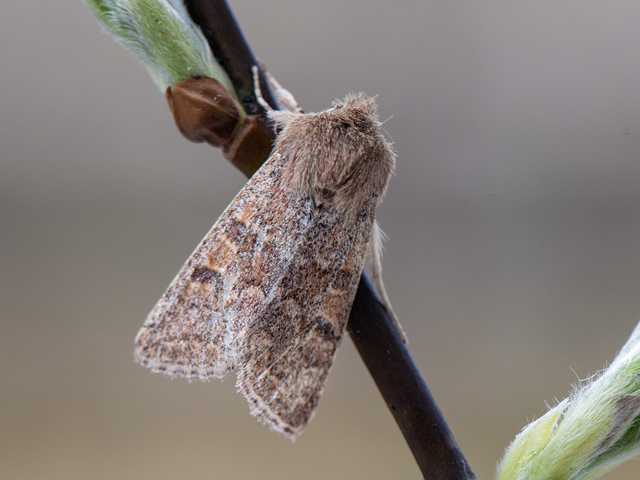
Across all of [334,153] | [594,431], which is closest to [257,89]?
[334,153]

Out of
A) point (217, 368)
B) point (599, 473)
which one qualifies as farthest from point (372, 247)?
point (599, 473)

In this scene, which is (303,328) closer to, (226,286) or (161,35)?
(226,286)

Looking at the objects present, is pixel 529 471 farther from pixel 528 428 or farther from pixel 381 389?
pixel 381 389

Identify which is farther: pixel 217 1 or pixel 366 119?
pixel 366 119

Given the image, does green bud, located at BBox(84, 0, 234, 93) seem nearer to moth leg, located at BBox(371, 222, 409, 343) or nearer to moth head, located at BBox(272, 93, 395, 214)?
moth head, located at BBox(272, 93, 395, 214)

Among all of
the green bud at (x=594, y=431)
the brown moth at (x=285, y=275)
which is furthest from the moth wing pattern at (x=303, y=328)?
the green bud at (x=594, y=431)

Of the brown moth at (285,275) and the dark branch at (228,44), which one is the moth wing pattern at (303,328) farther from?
the dark branch at (228,44)
